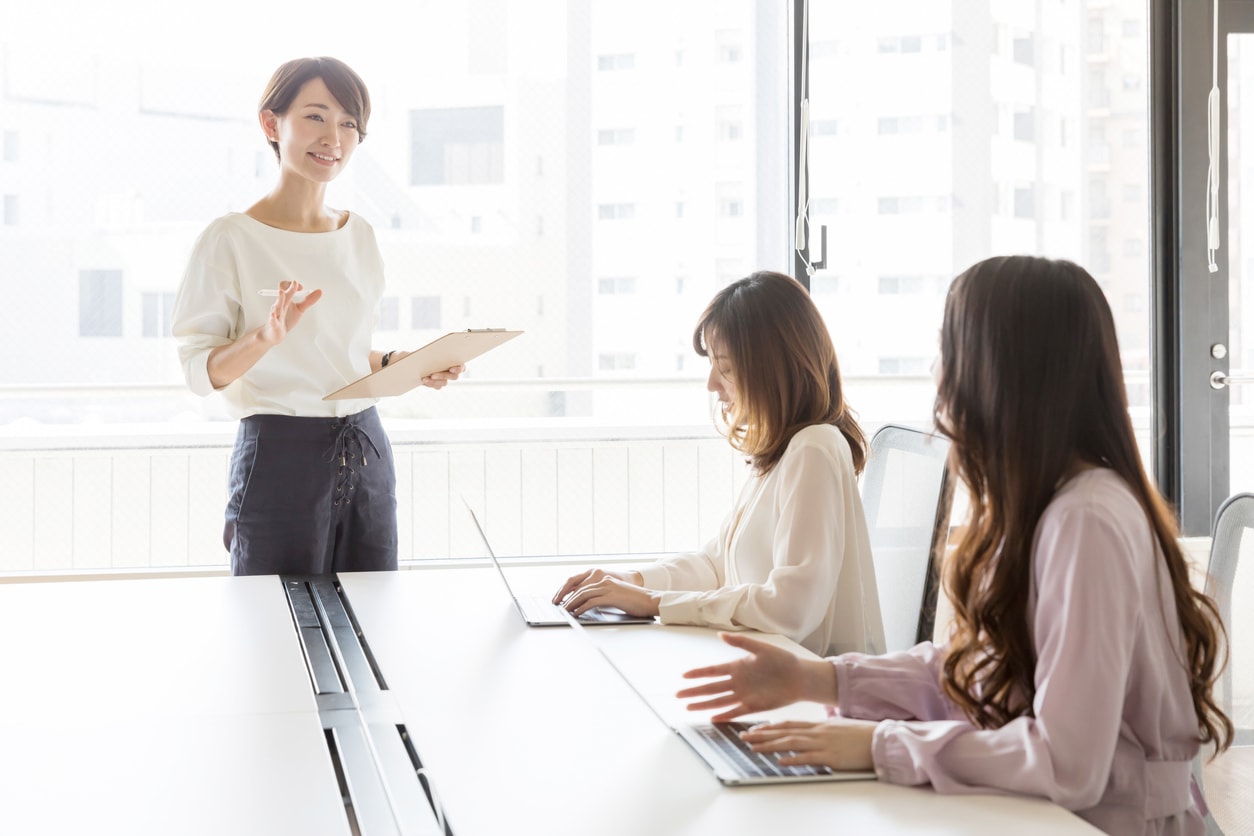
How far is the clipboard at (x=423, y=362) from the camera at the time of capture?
1.92 m

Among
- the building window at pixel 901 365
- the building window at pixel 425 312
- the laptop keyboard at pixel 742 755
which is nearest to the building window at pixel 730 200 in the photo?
the building window at pixel 901 365

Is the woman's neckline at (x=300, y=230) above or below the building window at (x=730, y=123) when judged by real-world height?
below

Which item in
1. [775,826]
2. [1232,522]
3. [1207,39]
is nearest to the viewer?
[775,826]

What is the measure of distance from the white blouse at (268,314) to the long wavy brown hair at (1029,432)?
4.27ft

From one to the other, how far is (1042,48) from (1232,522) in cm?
Result: 258

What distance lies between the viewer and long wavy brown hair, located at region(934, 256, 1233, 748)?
3.55ft

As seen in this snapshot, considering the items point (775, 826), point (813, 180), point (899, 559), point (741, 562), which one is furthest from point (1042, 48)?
point (775, 826)

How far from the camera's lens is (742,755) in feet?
3.56

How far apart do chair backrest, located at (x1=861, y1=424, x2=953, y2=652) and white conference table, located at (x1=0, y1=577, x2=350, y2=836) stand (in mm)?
949

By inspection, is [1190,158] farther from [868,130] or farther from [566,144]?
[566,144]

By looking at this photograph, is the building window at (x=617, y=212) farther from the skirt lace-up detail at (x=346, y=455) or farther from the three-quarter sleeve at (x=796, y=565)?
→ the three-quarter sleeve at (x=796, y=565)

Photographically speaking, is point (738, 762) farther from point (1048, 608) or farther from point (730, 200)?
point (730, 200)

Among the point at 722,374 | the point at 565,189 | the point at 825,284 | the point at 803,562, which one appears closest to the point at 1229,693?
the point at 803,562

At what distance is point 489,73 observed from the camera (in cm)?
367
